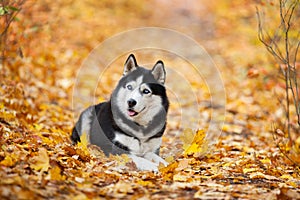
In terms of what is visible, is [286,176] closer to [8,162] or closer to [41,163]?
[41,163]

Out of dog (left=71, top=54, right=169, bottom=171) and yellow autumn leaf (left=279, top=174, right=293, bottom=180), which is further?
dog (left=71, top=54, right=169, bottom=171)

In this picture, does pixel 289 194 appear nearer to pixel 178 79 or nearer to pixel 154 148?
pixel 154 148

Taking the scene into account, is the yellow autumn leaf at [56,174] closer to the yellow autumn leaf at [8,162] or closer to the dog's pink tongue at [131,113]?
the yellow autumn leaf at [8,162]

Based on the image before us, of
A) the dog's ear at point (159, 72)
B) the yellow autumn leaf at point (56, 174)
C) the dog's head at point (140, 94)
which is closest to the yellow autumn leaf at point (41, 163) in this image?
the yellow autumn leaf at point (56, 174)

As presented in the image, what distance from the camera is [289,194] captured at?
334 cm

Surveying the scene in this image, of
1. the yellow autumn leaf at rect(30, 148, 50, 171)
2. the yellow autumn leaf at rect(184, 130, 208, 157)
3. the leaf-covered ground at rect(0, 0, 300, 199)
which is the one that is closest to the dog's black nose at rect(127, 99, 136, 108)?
the leaf-covered ground at rect(0, 0, 300, 199)

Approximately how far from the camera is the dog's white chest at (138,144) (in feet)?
14.1

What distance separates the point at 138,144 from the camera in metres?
4.38

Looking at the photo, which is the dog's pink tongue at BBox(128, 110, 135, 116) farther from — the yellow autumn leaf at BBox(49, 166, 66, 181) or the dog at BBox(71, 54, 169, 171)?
the yellow autumn leaf at BBox(49, 166, 66, 181)

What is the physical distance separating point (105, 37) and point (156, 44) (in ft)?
5.55

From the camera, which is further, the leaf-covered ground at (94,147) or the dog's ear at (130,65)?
the dog's ear at (130,65)

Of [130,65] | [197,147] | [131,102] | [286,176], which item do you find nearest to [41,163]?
[131,102]

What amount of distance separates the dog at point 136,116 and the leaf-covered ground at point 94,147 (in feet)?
0.67

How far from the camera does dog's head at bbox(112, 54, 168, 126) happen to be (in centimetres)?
424
